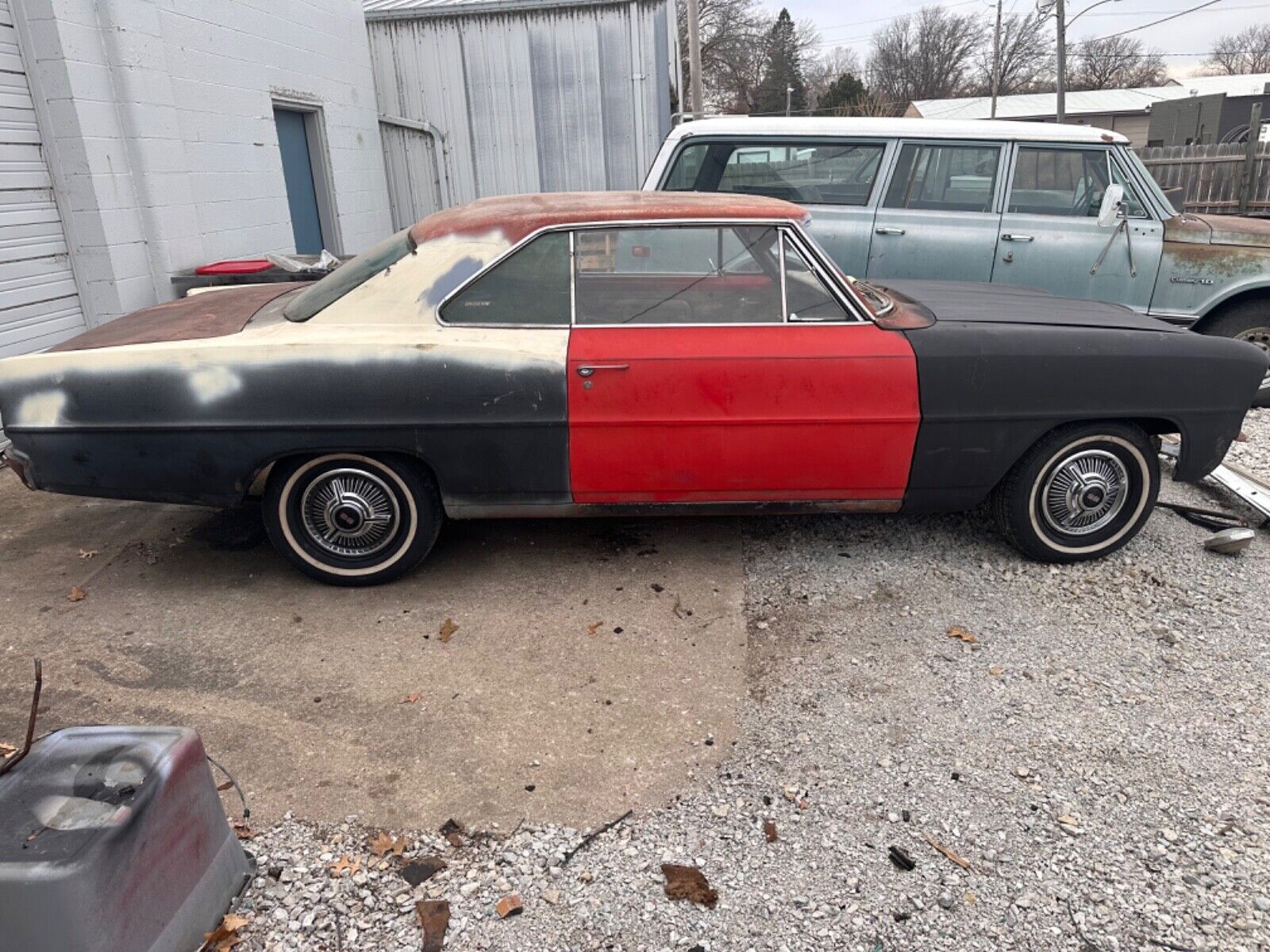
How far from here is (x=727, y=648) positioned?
10.9 ft

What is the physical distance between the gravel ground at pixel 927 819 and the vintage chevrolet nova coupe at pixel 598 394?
0.61 metres

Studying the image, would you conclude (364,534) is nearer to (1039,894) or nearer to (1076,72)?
(1039,894)

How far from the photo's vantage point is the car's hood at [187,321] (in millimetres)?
3625

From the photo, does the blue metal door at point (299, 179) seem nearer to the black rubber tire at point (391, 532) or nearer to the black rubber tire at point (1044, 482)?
the black rubber tire at point (391, 532)

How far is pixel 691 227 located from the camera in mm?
3668

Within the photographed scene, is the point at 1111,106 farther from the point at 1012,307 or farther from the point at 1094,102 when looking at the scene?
the point at 1012,307

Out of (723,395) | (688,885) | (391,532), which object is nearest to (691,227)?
(723,395)

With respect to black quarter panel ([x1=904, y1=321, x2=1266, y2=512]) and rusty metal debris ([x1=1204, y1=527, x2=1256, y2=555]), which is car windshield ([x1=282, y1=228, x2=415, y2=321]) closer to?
black quarter panel ([x1=904, y1=321, x2=1266, y2=512])

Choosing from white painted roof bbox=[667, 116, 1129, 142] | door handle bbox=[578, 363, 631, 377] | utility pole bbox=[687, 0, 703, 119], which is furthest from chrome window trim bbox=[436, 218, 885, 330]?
utility pole bbox=[687, 0, 703, 119]

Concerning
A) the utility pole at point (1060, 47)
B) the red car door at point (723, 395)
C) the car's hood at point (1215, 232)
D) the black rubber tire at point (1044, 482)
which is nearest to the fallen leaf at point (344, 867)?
the red car door at point (723, 395)

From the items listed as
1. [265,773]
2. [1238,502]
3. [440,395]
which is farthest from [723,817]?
[1238,502]

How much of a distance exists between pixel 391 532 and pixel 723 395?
4.90ft

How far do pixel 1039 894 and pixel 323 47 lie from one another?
954 cm

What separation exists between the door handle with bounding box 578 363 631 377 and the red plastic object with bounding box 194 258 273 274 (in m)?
4.08
